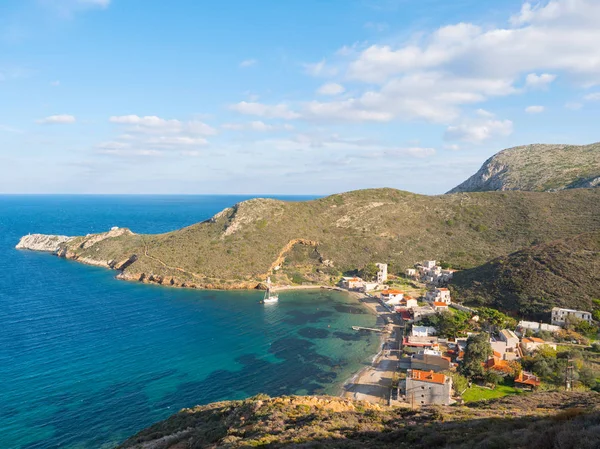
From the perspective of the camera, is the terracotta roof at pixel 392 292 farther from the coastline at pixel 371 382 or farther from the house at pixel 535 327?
the house at pixel 535 327

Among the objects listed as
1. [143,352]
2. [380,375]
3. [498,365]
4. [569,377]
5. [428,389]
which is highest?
[569,377]

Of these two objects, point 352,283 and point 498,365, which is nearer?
point 498,365

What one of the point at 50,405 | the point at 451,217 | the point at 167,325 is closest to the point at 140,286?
the point at 167,325

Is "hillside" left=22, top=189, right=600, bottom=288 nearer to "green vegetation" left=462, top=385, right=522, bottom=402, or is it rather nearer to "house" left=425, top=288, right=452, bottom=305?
"house" left=425, top=288, right=452, bottom=305

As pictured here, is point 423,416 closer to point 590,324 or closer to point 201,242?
point 590,324

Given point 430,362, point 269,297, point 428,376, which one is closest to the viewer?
point 428,376

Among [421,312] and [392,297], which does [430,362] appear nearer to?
[421,312]

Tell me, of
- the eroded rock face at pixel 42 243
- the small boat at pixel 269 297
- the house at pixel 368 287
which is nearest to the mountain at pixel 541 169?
the house at pixel 368 287

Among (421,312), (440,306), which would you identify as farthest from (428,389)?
(440,306)
